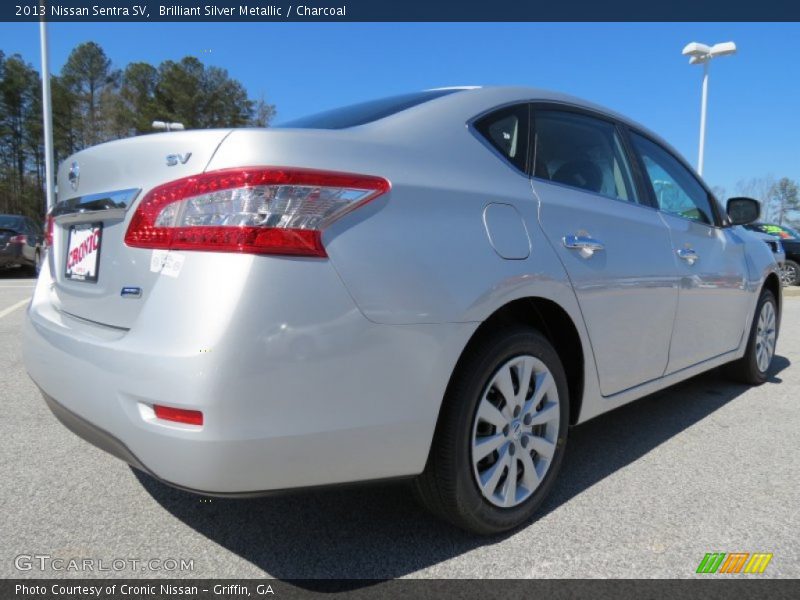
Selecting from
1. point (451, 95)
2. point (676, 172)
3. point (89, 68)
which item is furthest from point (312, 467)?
point (89, 68)

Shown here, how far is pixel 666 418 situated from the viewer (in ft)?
11.6

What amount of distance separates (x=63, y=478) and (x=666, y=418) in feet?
10.1

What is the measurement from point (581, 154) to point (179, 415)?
1.99 metres

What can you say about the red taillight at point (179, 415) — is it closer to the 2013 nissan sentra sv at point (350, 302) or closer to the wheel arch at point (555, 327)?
the 2013 nissan sentra sv at point (350, 302)

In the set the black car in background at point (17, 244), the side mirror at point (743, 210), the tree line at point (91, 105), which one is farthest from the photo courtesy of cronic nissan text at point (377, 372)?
the tree line at point (91, 105)

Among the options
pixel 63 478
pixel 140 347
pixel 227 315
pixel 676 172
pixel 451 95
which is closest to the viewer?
pixel 227 315

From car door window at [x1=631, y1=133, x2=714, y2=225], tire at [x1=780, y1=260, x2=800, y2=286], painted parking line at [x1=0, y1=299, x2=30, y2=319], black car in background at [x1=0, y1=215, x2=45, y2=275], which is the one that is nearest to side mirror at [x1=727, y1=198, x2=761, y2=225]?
car door window at [x1=631, y1=133, x2=714, y2=225]

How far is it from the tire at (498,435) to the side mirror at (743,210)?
2420 mm

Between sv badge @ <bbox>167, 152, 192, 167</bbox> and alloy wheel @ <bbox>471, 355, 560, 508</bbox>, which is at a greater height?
sv badge @ <bbox>167, 152, 192, 167</bbox>

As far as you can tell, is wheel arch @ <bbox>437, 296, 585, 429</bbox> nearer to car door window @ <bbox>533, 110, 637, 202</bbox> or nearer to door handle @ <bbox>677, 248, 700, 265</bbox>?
car door window @ <bbox>533, 110, 637, 202</bbox>

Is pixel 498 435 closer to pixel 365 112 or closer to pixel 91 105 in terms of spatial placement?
pixel 365 112

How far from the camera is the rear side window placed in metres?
2.18

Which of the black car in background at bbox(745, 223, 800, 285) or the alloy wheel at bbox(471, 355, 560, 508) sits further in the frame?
the black car in background at bbox(745, 223, 800, 285)

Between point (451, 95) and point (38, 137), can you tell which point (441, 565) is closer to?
point (451, 95)
